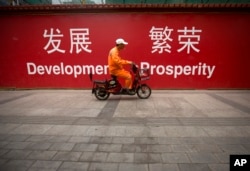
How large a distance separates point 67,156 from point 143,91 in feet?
15.2

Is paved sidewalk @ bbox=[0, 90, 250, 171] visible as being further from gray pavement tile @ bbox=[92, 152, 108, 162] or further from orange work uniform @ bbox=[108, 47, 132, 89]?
orange work uniform @ bbox=[108, 47, 132, 89]

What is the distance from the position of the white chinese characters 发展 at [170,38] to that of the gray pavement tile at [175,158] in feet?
20.4

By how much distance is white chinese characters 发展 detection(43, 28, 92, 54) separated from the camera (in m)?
8.95

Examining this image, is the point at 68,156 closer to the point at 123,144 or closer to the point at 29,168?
the point at 29,168

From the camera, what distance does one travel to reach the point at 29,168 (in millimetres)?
3092

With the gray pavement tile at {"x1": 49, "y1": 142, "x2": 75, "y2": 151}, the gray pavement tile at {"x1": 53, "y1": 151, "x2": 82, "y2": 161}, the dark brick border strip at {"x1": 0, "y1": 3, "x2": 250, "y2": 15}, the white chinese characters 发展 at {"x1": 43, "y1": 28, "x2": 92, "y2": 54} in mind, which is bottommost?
the gray pavement tile at {"x1": 53, "y1": 151, "x2": 82, "y2": 161}

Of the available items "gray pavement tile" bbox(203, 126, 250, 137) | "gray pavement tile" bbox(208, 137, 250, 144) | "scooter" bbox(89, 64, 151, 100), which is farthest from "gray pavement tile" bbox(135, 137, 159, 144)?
"scooter" bbox(89, 64, 151, 100)

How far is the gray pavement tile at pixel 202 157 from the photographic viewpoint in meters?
3.24

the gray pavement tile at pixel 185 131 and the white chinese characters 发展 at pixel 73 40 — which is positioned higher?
the white chinese characters 发展 at pixel 73 40

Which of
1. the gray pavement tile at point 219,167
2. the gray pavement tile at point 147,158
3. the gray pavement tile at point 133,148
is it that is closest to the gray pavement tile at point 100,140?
the gray pavement tile at point 133,148

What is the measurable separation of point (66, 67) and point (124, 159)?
686 cm

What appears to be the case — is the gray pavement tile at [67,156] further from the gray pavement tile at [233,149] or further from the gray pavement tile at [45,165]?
the gray pavement tile at [233,149]

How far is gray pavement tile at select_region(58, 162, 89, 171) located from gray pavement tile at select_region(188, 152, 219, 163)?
181 centimetres

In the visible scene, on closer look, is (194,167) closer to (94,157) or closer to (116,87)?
(94,157)
